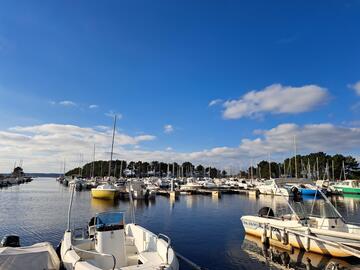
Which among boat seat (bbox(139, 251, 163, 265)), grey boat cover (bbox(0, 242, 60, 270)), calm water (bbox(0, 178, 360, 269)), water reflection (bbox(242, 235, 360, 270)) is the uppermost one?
boat seat (bbox(139, 251, 163, 265))

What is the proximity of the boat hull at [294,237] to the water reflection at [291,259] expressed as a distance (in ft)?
0.98

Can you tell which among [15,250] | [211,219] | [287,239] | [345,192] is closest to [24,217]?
[211,219]

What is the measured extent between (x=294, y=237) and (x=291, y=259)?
1891mm

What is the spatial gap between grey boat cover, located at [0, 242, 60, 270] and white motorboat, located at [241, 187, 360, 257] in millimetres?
13952

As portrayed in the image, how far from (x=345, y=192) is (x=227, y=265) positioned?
6665 cm

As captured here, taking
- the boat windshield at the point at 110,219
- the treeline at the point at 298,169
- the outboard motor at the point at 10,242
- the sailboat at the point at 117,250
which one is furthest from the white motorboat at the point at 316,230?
the treeline at the point at 298,169

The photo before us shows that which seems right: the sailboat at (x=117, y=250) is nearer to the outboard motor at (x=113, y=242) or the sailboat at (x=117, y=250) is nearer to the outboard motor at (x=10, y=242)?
the outboard motor at (x=113, y=242)

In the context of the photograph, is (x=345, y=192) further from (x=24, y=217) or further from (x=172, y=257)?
(x=172, y=257)

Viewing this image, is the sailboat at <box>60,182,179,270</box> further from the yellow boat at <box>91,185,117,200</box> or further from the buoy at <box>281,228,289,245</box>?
the yellow boat at <box>91,185,117,200</box>

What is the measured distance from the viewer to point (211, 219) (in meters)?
32.9

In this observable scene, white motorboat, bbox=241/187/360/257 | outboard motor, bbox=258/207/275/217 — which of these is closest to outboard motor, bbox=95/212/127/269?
white motorboat, bbox=241/187/360/257

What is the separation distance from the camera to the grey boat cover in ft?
32.6

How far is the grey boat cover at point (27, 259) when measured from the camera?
9950 mm

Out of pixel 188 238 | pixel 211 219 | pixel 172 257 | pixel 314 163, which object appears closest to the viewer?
pixel 172 257
